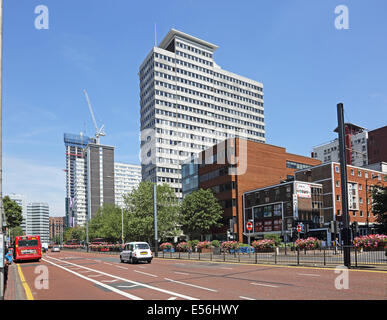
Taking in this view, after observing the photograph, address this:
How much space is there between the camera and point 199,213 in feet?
238

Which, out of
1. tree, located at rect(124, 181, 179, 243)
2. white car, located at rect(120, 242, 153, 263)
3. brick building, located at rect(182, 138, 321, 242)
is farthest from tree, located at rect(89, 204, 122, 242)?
white car, located at rect(120, 242, 153, 263)

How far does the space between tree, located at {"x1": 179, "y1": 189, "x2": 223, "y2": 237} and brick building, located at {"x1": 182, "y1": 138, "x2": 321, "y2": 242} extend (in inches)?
180

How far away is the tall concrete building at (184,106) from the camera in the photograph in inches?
4663

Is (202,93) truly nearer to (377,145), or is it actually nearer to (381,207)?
(377,145)

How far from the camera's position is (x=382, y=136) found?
119 m

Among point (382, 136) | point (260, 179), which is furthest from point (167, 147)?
point (382, 136)

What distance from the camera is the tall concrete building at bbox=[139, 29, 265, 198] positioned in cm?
11844

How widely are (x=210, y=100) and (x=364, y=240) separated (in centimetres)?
10540

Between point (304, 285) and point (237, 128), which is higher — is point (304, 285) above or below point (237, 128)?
below

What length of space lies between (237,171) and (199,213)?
486 inches

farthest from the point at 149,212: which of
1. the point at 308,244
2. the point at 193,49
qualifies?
the point at 193,49

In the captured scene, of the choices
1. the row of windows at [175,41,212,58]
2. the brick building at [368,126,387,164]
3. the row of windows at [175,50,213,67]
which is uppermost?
the row of windows at [175,41,212,58]

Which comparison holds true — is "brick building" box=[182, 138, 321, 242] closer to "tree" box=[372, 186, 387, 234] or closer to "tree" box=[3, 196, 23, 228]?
"tree" box=[372, 186, 387, 234]
